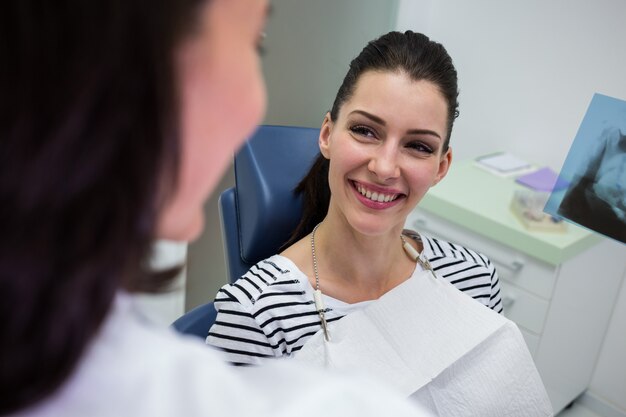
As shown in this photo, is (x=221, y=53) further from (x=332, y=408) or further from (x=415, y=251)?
(x=415, y=251)

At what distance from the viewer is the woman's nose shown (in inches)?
47.3

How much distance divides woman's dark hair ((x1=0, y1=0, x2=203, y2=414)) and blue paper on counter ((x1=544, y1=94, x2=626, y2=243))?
1077 mm

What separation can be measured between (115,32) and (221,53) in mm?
63

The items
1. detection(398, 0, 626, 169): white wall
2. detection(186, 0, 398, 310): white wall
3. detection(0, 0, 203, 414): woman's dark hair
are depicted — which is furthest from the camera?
detection(398, 0, 626, 169): white wall

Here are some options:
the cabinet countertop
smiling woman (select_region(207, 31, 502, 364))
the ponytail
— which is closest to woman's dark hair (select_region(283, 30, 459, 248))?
smiling woman (select_region(207, 31, 502, 364))

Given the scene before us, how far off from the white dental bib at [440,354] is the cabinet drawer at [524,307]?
0.67m

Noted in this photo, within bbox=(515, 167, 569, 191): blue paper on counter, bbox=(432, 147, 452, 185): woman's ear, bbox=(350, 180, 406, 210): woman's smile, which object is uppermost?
bbox=(432, 147, 452, 185): woman's ear

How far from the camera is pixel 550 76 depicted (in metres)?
2.18

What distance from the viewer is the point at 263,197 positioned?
4.57ft

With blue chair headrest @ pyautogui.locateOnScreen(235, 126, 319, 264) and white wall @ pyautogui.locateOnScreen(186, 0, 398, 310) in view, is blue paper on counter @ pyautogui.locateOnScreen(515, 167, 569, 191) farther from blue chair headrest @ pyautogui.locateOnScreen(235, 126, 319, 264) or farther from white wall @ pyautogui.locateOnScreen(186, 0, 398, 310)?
blue chair headrest @ pyautogui.locateOnScreen(235, 126, 319, 264)

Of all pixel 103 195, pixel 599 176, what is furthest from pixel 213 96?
pixel 599 176

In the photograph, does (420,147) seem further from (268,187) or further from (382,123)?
(268,187)

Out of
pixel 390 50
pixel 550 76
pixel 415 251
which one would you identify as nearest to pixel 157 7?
pixel 390 50

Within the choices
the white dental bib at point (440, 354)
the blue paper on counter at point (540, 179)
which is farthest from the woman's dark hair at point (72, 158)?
the blue paper on counter at point (540, 179)
